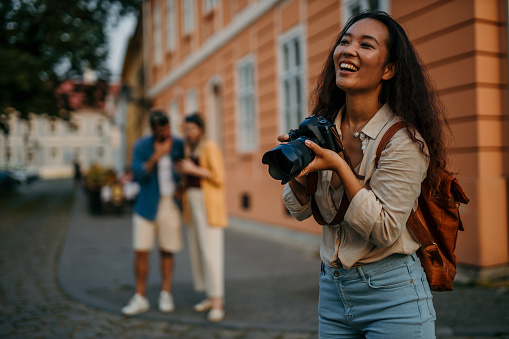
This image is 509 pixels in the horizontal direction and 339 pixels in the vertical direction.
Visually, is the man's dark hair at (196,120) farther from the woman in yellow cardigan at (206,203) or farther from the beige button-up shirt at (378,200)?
the beige button-up shirt at (378,200)

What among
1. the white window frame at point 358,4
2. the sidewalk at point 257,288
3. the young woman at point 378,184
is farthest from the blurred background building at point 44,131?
the young woman at point 378,184

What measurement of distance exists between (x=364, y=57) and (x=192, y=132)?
3.50 m

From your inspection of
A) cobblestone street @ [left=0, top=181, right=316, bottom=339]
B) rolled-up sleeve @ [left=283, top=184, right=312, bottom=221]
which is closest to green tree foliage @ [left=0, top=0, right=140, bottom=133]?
cobblestone street @ [left=0, top=181, right=316, bottom=339]

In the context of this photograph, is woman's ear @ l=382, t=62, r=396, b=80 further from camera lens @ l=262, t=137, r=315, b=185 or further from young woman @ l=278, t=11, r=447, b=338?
camera lens @ l=262, t=137, r=315, b=185

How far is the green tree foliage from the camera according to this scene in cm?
1159

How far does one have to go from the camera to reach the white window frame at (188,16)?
16391 millimetres

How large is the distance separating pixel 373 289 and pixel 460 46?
16.4 feet

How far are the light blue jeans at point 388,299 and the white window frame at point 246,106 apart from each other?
959 cm

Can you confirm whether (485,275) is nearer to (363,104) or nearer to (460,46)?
(460,46)

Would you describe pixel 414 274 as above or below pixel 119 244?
above

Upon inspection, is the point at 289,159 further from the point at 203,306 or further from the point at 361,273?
the point at 203,306

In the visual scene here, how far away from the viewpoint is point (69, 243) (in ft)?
33.4

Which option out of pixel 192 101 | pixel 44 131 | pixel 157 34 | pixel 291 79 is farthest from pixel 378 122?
pixel 157 34

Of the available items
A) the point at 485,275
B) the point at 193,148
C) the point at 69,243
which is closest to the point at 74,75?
the point at 69,243
